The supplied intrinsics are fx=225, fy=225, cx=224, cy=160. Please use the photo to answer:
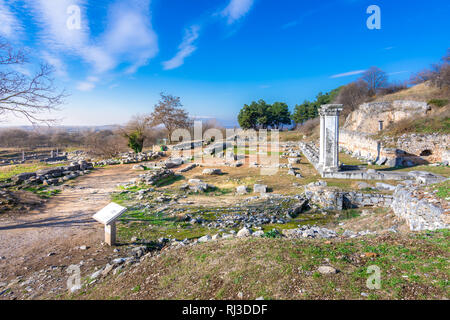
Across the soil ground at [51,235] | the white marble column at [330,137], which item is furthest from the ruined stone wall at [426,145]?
the soil ground at [51,235]

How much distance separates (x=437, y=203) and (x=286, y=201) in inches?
151

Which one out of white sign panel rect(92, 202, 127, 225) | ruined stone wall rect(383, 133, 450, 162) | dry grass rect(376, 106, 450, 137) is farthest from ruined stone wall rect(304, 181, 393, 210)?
dry grass rect(376, 106, 450, 137)

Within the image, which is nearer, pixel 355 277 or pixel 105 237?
pixel 355 277

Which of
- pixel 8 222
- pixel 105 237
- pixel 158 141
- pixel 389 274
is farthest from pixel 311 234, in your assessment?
pixel 158 141

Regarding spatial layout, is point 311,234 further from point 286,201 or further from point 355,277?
point 286,201

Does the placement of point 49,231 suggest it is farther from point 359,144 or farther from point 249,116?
point 249,116

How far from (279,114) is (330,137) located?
117 feet

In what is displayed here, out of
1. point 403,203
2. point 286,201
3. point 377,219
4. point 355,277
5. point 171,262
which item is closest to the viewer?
point 355,277

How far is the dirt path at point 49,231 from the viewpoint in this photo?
4.33 metres

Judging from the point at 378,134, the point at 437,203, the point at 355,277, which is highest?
the point at 378,134

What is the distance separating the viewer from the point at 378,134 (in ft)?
61.9

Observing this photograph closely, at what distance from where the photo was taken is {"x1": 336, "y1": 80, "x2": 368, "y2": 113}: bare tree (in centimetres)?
3363

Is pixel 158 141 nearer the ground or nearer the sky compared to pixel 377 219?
nearer the sky

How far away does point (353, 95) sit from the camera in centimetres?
3428
